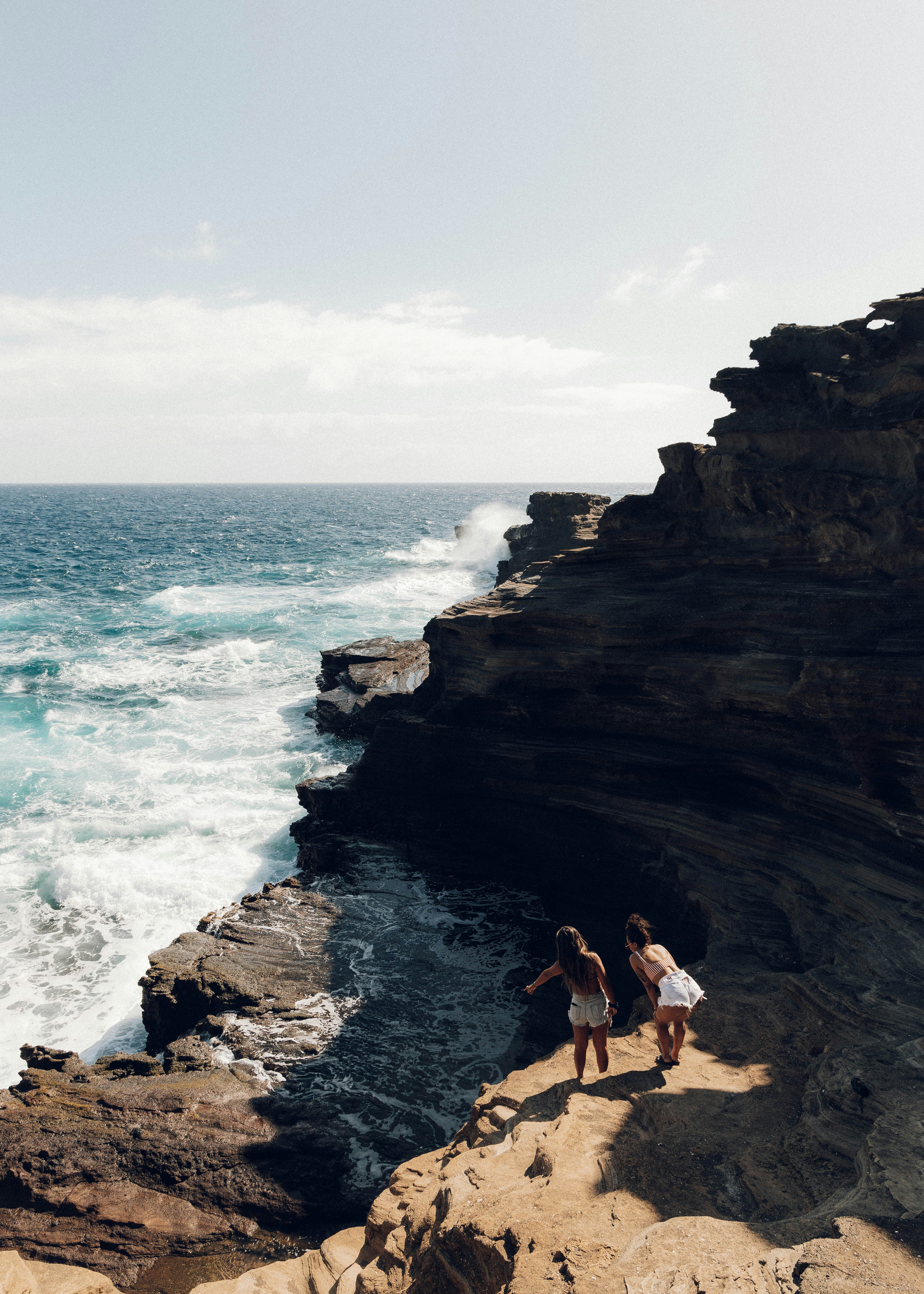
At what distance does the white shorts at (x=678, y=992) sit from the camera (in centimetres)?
679

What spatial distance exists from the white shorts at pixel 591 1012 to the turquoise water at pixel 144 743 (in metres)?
5.29

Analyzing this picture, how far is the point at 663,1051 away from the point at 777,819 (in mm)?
4887

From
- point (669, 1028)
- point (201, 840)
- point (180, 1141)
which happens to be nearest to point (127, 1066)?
point (180, 1141)

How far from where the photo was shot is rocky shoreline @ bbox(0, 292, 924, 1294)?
16.8 feet

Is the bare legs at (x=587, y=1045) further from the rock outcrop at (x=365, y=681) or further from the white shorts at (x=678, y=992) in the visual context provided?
the rock outcrop at (x=365, y=681)

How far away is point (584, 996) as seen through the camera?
6988 mm

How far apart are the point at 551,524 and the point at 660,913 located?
64.7 ft

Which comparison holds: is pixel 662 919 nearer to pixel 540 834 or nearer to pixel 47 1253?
pixel 540 834

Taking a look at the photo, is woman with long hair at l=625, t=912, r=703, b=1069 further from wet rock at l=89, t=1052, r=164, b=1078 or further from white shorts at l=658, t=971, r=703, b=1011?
wet rock at l=89, t=1052, r=164, b=1078

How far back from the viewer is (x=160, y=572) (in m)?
51.1

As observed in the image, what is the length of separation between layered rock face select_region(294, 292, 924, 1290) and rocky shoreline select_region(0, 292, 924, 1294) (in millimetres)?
48

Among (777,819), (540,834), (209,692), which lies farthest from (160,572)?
(777,819)

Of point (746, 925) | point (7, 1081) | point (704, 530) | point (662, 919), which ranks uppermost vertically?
point (704, 530)

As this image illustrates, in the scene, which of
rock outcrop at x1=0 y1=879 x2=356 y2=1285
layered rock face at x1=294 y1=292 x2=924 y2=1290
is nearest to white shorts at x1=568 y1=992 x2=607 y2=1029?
layered rock face at x1=294 y1=292 x2=924 y2=1290
